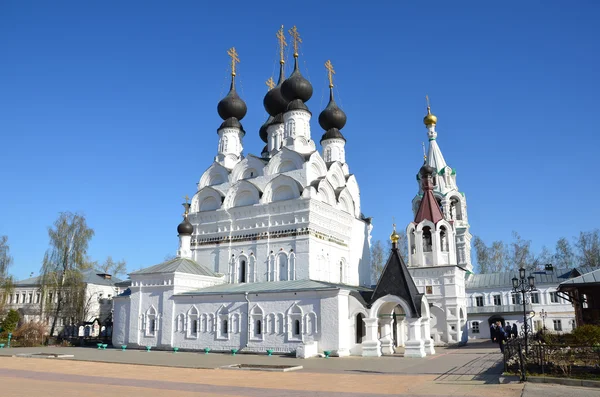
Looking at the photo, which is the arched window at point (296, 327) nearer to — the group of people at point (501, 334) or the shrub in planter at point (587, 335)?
the group of people at point (501, 334)

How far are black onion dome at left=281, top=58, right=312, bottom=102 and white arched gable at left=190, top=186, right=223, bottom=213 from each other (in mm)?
6422

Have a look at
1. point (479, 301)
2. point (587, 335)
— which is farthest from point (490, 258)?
point (587, 335)

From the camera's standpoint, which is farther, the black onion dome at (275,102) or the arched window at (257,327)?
the black onion dome at (275,102)

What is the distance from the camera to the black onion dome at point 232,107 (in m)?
28.2

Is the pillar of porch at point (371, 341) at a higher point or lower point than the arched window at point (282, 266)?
lower

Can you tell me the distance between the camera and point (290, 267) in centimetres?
2206

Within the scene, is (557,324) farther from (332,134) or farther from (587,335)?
(587,335)

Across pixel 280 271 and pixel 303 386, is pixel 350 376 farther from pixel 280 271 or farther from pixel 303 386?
pixel 280 271

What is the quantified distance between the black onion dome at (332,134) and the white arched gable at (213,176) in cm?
606

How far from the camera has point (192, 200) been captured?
85.4 feet

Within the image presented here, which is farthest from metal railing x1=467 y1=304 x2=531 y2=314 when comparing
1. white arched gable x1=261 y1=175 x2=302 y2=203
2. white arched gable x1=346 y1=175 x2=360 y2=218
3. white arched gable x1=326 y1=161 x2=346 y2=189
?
white arched gable x1=261 y1=175 x2=302 y2=203

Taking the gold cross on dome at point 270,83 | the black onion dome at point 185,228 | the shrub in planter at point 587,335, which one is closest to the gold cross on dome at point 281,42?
the gold cross on dome at point 270,83

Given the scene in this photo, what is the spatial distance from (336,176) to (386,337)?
386 inches

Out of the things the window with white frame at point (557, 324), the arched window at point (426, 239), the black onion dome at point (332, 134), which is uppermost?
the black onion dome at point (332, 134)
